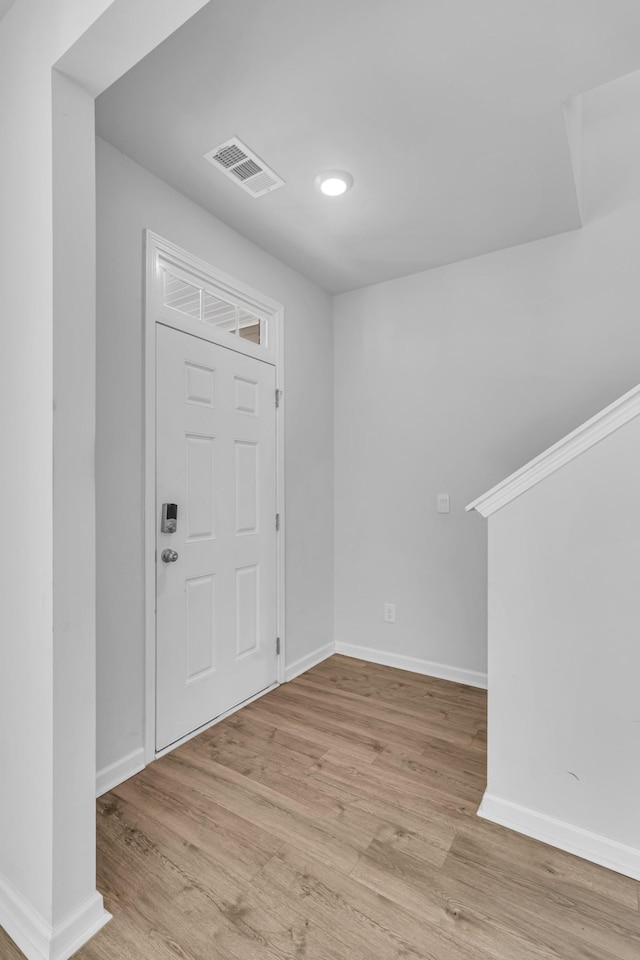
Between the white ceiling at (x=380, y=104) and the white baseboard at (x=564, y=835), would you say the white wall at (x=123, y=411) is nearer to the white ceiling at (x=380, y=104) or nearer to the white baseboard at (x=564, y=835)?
the white ceiling at (x=380, y=104)

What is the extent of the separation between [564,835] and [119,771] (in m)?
1.71

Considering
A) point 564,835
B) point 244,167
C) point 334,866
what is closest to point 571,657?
point 564,835

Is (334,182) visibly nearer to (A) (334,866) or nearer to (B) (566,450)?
(B) (566,450)

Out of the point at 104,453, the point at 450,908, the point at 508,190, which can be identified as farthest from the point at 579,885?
the point at 508,190

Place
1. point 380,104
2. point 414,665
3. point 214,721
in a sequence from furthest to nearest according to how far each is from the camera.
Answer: point 414,665, point 214,721, point 380,104

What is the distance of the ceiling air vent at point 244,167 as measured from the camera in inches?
78.7

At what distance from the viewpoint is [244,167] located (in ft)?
6.92

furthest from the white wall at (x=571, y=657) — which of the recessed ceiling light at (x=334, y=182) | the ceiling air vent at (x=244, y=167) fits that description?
the ceiling air vent at (x=244, y=167)

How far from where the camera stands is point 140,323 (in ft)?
6.89

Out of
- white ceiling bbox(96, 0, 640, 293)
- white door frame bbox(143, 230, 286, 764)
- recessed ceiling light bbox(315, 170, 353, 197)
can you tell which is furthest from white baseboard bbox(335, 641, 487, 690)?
recessed ceiling light bbox(315, 170, 353, 197)

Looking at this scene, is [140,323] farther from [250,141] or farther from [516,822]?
[516,822]

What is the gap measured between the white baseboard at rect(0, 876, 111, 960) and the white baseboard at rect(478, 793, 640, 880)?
1.33m

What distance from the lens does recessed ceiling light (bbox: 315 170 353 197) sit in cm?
217

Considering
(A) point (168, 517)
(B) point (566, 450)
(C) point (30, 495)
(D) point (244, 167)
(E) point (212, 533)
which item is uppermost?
(D) point (244, 167)
